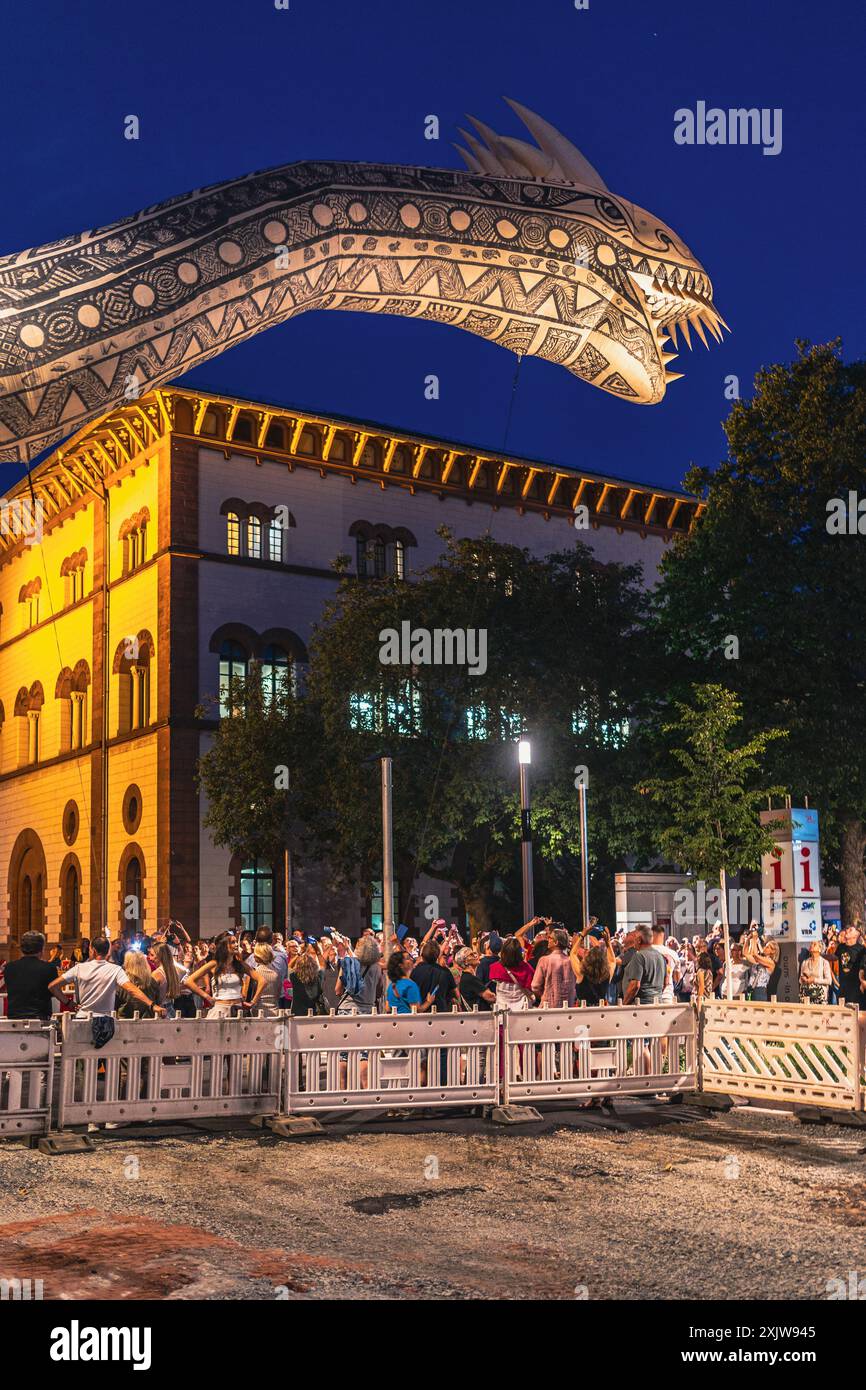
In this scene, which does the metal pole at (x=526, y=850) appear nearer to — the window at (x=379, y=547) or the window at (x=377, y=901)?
the window at (x=377, y=901)

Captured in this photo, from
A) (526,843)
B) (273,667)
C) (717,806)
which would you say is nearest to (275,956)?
(526,843)

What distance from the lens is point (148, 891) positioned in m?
46.6

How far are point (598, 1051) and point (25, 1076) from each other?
624 centimetres

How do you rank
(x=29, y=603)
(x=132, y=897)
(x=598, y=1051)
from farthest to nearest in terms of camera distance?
(x=29, y=603) → (x=132, y=897) → (x=598, y=1051)

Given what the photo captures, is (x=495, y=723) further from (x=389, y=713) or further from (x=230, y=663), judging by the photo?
(x=230, y=663)

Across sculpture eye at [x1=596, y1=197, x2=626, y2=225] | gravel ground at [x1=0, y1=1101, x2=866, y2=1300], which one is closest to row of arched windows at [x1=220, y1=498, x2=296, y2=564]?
gravel ground at [x1=0, y1=1101, x2=866, y2=1300]

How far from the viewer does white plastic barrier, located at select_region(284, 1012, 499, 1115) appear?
47.3 feet

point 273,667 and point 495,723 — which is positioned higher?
point 273,667

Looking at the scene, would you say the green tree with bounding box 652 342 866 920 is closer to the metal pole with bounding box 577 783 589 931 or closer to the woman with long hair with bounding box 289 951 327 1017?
the metal pole with bounding box 577 783 589 931

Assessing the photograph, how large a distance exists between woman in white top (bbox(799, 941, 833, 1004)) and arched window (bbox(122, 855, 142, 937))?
28.2 m

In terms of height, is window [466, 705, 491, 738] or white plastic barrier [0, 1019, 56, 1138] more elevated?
window [466, 705, 491, 738]

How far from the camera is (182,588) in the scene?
155ft

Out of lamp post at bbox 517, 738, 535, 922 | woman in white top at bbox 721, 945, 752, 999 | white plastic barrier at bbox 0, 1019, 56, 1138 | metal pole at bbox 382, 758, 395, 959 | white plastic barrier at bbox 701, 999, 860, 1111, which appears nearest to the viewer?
white plastic barrier at bbox 0, 1019, 56, 1138
